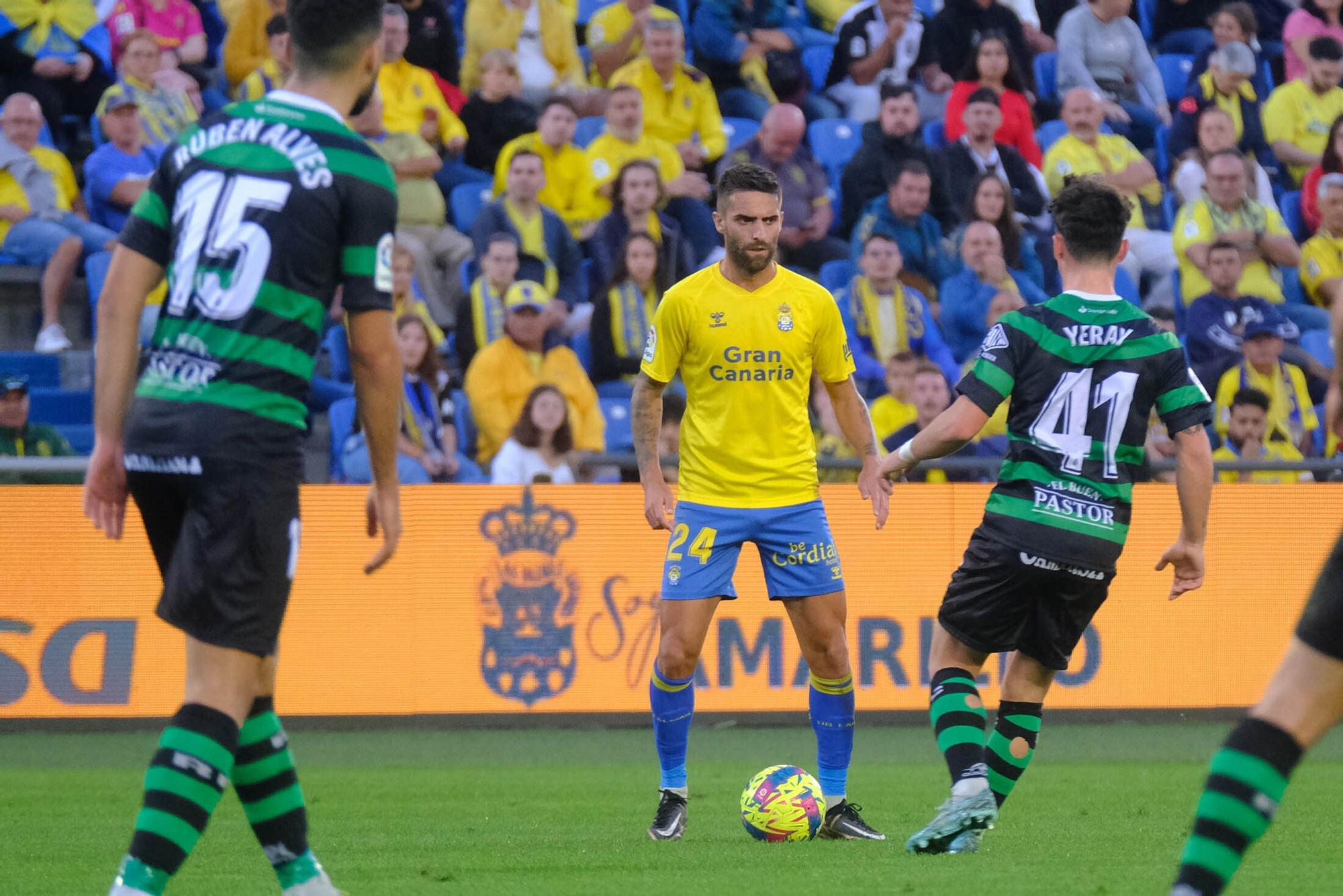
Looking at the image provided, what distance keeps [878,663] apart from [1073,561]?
17.3 feet

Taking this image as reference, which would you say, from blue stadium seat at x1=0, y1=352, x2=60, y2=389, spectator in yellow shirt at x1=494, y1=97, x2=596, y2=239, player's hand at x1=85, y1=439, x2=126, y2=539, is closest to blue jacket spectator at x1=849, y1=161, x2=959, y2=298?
spectator in yellow shirt at x1=494, y1=97, x2=596, y2=239

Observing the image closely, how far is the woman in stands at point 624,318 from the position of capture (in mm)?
12922

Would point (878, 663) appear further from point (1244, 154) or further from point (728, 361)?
point (1244, 154)

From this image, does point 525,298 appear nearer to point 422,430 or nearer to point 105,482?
point 422,430

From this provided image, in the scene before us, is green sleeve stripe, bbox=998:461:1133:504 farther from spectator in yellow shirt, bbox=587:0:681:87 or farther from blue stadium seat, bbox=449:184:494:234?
spectator in yellow shirt, bbox=587:0:681:87

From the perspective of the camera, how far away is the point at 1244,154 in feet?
52.8

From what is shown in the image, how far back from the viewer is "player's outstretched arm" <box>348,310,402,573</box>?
4242mm

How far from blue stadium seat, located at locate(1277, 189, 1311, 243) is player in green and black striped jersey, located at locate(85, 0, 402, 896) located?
524 inches

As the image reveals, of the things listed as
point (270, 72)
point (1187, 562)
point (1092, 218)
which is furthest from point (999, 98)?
point (1187, 562)

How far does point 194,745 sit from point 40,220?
32.2 ft

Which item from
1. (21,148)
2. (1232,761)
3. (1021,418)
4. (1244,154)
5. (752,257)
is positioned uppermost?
(1244,154)

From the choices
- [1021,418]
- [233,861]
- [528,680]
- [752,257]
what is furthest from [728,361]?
[528,680]

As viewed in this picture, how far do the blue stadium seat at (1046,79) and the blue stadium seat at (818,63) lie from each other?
2.04 m

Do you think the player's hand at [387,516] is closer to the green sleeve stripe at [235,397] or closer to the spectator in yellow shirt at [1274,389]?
the green sleeve stripe at [235,397]
